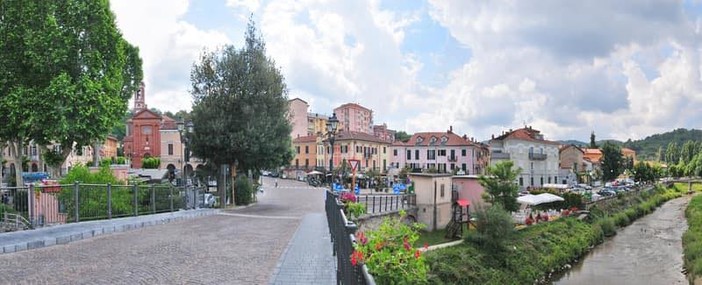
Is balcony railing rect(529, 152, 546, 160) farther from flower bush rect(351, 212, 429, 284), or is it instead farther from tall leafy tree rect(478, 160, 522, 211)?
flower bush rect(351, 212, 429, 284)

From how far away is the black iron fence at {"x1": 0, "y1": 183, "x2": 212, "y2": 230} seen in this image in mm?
13920

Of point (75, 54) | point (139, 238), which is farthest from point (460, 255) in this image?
point (75, 54)

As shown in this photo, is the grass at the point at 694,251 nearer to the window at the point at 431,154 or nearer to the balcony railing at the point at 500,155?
the balcony railing at the point at 500,155

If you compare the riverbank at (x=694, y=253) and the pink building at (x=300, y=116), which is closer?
the riverbank at (x=694, y=253)

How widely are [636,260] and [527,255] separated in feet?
23.5

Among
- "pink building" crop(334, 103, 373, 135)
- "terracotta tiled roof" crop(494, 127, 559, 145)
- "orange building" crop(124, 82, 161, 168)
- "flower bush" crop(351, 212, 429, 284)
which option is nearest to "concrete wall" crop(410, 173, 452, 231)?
"flower bush" crop(351, 212, 429, 284)

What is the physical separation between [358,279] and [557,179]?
254ft

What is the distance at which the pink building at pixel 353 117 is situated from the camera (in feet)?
378

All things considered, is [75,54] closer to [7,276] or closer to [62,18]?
[62,18]

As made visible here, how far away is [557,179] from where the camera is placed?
74.8 m

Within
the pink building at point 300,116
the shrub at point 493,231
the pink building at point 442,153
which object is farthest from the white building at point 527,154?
the shrub at point 493,231

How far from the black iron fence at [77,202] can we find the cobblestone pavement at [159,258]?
2.00 m

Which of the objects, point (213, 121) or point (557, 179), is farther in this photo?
point (557, 179)

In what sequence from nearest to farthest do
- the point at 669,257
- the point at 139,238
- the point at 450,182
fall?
the point at 139,238 → the point at 669,257 → the point at 450,182
